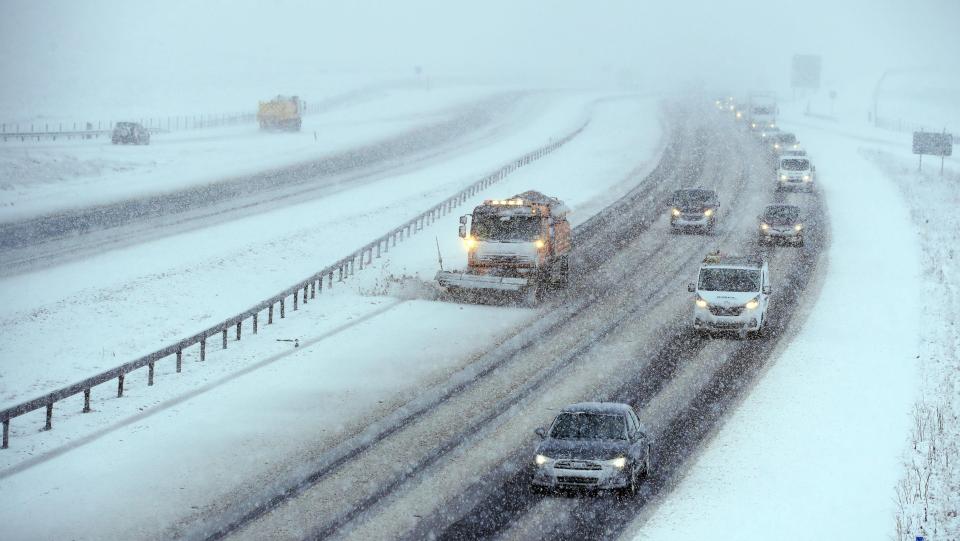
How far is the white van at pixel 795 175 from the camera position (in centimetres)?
5634

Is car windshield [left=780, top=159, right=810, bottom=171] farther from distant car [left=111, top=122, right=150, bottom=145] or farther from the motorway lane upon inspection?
distant car [left=111, top=122, right=150, bottom=145]

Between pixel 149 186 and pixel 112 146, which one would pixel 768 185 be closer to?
pixel 149 186

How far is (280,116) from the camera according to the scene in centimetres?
8800

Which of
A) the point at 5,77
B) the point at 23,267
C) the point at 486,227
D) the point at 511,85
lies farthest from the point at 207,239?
the point at 511,85

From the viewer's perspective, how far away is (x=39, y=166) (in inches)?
2406

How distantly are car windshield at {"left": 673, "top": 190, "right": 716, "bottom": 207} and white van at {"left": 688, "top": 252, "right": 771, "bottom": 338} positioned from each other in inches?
634

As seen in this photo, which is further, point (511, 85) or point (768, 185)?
point (511, 85)

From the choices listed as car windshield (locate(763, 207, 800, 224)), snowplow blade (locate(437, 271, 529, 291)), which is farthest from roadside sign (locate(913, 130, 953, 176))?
snowplow blade (locate(437, 271, 529, 291))

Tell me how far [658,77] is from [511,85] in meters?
48.4

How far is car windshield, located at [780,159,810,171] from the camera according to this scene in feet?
186

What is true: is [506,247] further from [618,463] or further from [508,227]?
[618,463]

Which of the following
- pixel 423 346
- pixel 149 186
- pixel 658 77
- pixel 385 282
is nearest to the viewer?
pixel 423 346

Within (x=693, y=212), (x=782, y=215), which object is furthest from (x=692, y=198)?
(x=782, y=215)

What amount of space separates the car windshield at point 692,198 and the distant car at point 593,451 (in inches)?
1103
